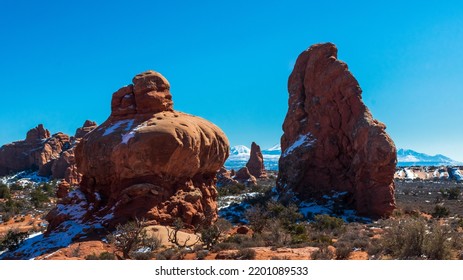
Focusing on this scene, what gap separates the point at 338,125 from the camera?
32.4 m

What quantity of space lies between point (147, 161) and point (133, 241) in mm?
6214

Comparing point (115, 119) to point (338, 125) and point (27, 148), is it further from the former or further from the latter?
point (27, 148)

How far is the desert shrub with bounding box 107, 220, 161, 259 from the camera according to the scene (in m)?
12.5

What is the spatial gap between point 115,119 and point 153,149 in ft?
16.0

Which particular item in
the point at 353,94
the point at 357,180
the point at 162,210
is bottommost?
the point at 162,210

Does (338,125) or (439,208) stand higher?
(338,125)

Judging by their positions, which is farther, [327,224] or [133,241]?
[327,224]

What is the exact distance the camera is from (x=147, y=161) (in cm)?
1831

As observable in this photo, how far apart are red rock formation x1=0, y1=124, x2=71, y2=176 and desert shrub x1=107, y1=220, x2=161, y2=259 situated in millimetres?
62941

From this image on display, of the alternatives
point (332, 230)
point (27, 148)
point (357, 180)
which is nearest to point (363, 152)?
point (357, 180)

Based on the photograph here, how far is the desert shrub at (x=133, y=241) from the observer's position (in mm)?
12539

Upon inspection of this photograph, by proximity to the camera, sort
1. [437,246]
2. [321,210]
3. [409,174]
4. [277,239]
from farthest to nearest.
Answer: [409,174], [321,210], [277,239], [437,246]

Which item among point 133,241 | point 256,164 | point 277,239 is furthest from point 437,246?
point 256,164

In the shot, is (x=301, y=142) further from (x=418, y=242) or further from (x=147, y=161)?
(x=418, y=242)
